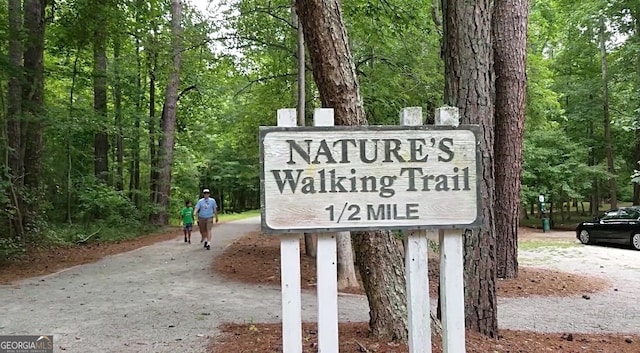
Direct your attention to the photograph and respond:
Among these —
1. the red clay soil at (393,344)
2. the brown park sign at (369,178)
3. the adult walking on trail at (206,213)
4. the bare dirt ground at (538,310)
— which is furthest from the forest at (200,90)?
the brown park sign at (369,178)

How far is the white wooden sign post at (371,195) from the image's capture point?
2.99 meters

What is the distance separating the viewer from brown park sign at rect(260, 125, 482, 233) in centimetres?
298

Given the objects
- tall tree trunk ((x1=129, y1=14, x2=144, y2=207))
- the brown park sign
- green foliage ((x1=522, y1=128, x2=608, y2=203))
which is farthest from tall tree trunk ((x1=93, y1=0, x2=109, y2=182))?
green foliage ((x1=522, y1=128, x2=608, y2=203))

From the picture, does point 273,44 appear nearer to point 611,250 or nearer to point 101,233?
point 101,233

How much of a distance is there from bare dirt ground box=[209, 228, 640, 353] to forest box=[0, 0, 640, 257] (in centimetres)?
274

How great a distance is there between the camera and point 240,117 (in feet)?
46.9

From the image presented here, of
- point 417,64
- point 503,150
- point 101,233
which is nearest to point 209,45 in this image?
point 417,64

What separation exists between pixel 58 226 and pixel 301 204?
16466 mm

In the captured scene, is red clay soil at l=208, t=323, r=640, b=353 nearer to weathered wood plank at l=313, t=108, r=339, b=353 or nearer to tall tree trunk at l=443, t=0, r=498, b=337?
tall tree trunk at l=443, t=0, r=498, b=337

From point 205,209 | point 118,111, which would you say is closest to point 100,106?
point 118,111

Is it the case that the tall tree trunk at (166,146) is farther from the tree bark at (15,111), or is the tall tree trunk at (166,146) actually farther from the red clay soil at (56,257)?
the tree bark at (15,111)

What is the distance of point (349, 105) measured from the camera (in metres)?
4.23

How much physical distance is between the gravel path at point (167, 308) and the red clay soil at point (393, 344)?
352mm

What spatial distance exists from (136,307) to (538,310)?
5717 millimetres
